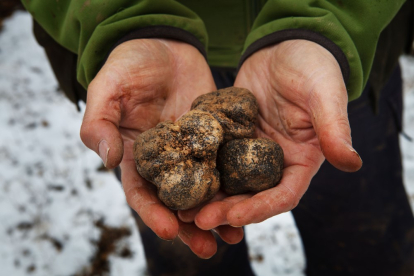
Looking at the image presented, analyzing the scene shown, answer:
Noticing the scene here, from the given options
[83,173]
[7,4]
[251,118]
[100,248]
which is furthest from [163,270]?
[7,4]

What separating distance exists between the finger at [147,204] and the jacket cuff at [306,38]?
0.87 metres

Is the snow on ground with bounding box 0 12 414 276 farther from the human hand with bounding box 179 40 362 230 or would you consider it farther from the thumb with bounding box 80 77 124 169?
the thumb with bounding box 80 77 124 169

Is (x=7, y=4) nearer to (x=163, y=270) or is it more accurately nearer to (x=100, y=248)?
(x=100, y=248)

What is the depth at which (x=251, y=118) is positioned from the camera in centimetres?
195

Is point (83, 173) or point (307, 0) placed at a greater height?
point (307, 0)

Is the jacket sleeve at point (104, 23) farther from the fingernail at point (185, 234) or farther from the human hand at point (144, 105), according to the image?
the fingernail at point (185, 234)

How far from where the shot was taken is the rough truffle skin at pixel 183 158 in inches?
64.4

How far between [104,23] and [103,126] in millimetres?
616

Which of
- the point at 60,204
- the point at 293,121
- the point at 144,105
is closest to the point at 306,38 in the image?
the point at 293,121

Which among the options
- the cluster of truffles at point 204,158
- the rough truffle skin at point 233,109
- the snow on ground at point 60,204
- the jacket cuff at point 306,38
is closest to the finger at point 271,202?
the cluster of truffles at point 204,158

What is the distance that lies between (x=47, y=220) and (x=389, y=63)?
2.79 metres

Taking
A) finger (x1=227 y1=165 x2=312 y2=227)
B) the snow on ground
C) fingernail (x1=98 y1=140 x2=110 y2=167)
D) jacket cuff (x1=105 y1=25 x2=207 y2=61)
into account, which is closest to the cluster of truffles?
finger (x1=227 y1=165 x2=312 y2=227)

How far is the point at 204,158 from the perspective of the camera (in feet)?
5.85

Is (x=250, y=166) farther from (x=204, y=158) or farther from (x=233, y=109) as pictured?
(x=233, y=109)
